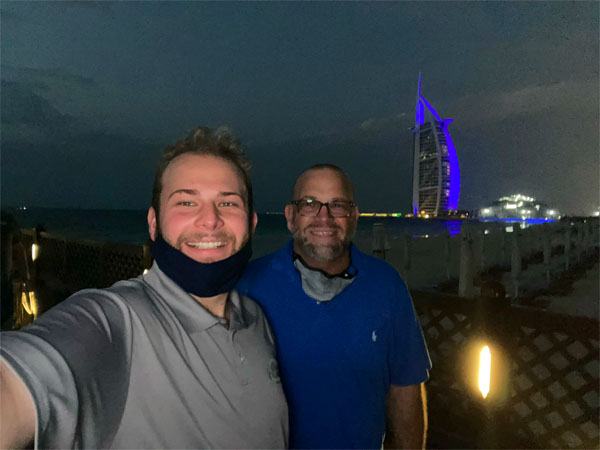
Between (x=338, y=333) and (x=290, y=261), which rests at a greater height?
(x=290, y=261)

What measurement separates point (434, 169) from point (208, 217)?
11417cm

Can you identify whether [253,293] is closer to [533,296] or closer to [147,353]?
[147,353]

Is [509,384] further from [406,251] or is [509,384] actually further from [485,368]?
[406,251]

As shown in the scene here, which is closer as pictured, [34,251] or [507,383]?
[507,383]

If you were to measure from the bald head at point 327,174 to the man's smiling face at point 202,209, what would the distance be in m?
0.73

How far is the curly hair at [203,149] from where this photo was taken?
1.43 metres

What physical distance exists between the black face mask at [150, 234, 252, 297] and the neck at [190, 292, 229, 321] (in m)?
0.05

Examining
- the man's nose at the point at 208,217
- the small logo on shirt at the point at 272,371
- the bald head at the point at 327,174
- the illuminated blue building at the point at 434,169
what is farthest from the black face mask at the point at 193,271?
the illuminated blue building at the point at 434,169

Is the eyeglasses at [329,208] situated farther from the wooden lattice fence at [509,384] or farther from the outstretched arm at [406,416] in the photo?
the wooden lattice fence at [509,384]

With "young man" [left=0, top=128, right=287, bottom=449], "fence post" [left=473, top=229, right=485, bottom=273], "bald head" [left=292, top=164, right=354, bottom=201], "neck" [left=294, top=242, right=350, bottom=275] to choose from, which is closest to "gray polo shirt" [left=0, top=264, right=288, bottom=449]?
"young man" [left=0, top=128, right=287, bottom=449]

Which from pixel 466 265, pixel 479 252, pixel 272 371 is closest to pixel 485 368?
pixel 272 371

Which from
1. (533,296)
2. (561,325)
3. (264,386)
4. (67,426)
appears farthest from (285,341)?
(533,296)

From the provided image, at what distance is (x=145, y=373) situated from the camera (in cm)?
104

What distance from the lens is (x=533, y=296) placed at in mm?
7926
